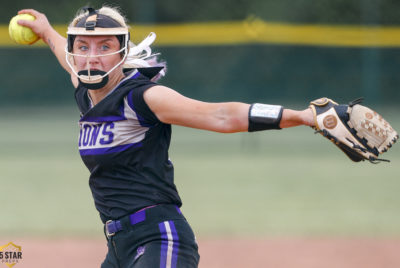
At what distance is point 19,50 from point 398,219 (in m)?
10.8

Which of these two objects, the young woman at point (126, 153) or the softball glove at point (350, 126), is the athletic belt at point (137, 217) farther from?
the softball glove at point (350, 126)

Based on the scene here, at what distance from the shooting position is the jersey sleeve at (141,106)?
3.62 m

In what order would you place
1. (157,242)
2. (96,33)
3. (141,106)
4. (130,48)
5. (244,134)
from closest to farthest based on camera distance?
(141,106)
(157,242)
(96,33)
(130,48)
(244,134)

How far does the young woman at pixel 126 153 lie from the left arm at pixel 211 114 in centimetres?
5

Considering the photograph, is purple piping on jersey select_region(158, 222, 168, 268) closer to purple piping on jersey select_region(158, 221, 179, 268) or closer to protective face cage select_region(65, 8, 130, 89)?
purple piping on jersey select_region(158, 221, 179, 268)

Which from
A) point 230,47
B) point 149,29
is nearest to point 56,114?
point 149,29

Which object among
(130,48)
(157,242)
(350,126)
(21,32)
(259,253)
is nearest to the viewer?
(350,126)

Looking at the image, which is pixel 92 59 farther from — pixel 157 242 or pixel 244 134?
pixel 244 134

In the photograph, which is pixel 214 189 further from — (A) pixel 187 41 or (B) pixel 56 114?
(B) pixel 56 114

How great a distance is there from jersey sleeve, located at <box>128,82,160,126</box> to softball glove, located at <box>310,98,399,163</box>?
807mm

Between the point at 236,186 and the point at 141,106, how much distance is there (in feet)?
21.6

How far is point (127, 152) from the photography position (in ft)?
12.3

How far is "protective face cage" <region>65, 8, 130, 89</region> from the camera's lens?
3783mm

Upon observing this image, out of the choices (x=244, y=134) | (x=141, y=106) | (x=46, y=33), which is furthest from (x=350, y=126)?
(x=244, y=134)
